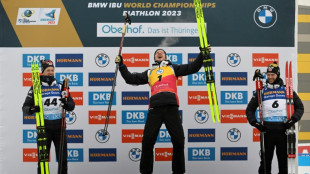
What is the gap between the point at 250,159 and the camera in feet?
16.3

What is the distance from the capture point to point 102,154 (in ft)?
16.3

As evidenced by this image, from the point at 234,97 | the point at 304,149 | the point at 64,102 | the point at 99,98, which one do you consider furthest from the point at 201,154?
the point at 64,102

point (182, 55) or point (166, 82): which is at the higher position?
point (182, 55)

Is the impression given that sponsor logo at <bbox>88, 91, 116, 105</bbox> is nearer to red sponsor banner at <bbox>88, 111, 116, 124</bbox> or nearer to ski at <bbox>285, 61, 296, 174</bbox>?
red sponsor banner at <bbox>88, 111, 116, 124</bbox>

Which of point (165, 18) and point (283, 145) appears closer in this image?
point (283, 145)

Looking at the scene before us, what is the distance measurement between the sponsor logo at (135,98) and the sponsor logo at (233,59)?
1160 mm

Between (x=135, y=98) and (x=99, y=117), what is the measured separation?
538mm

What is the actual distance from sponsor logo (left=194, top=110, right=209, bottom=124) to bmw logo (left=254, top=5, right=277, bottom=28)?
136 cm

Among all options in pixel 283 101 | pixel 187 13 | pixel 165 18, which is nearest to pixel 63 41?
pixel 165 18

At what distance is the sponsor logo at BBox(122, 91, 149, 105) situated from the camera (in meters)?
4.95

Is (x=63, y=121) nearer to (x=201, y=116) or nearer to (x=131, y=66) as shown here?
(x=131, y=66)

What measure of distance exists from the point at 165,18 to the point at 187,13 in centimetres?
29

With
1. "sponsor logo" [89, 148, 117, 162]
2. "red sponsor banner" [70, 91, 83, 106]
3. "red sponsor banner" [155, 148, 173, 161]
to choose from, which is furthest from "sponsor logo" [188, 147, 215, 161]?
"red sponsor banner" [70, 91, 83, 106]

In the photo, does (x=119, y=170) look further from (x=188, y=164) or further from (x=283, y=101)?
(x=283, y=101)
